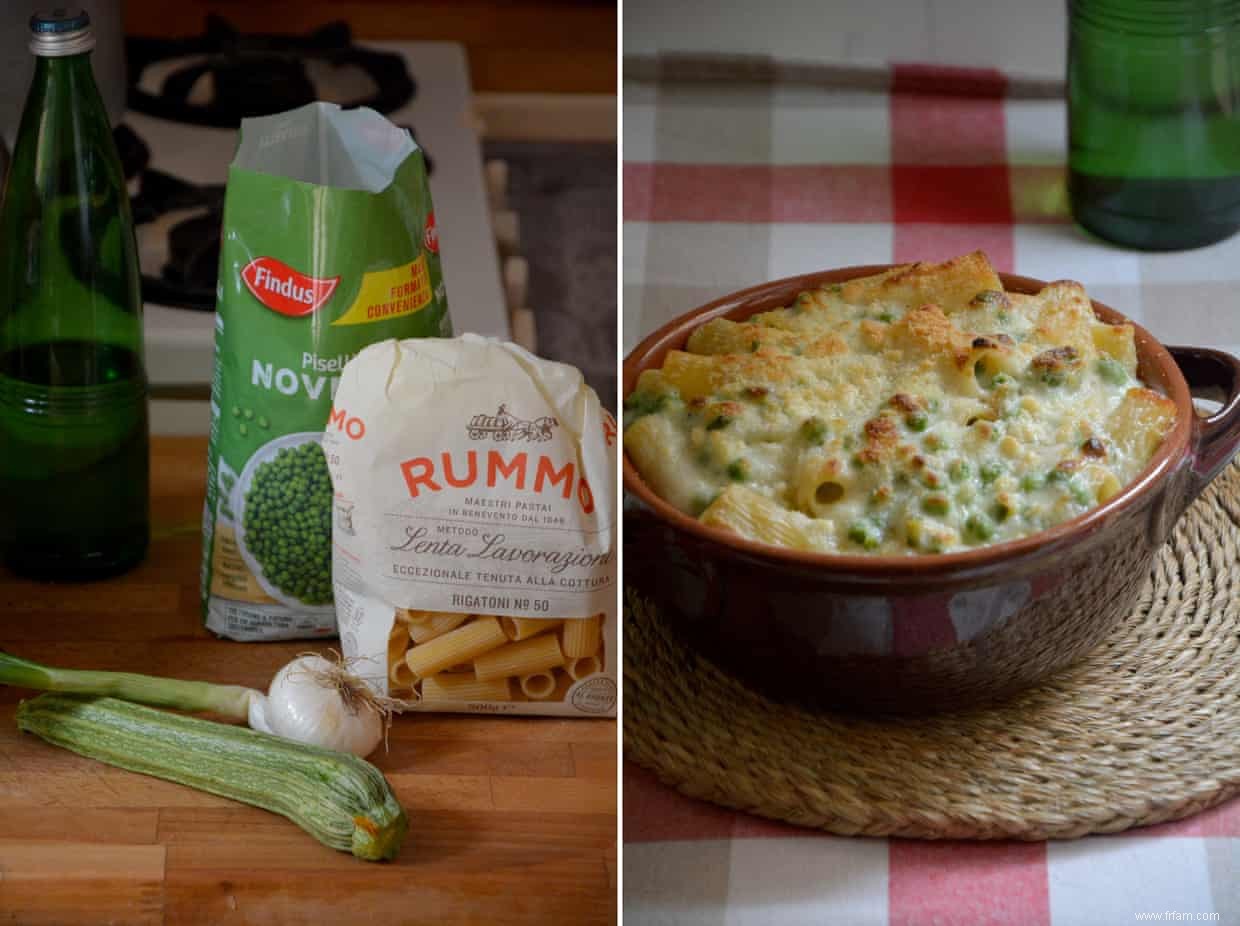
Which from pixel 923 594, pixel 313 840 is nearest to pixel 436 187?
pixel 313 840

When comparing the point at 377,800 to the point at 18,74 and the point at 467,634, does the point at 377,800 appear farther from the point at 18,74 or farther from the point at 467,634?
the point at 18,74

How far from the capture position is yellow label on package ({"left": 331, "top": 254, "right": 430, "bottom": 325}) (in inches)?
32.8

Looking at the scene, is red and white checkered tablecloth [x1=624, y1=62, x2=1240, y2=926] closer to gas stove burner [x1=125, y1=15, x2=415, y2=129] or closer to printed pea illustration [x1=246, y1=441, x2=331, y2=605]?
printed pea illustration [x1=246, y1=441, x2=331, y2=605]

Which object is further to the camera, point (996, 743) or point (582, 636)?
point (582, 636)

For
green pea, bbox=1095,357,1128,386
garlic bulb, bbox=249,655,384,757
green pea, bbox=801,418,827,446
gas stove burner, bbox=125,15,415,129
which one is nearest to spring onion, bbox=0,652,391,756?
garlic bulb, bbox=249,655,384,757

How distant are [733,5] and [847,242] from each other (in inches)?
5.1

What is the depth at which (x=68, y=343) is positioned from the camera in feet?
3.07

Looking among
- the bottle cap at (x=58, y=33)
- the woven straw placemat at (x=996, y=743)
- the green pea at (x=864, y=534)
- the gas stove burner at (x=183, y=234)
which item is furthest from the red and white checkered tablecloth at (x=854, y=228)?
the gas stove burner at (x=183, y=234)

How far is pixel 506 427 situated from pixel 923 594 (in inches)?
9.6

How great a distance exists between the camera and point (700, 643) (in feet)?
2.37

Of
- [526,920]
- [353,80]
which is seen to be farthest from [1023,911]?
[353,80]

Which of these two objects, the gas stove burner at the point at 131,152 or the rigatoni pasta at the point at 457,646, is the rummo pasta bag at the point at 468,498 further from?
the gas stove burner at the point at 131,152

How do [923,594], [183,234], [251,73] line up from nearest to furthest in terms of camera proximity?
[923,594] → [183,234] → [251,73]

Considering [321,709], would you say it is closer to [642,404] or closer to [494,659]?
[494,659]
